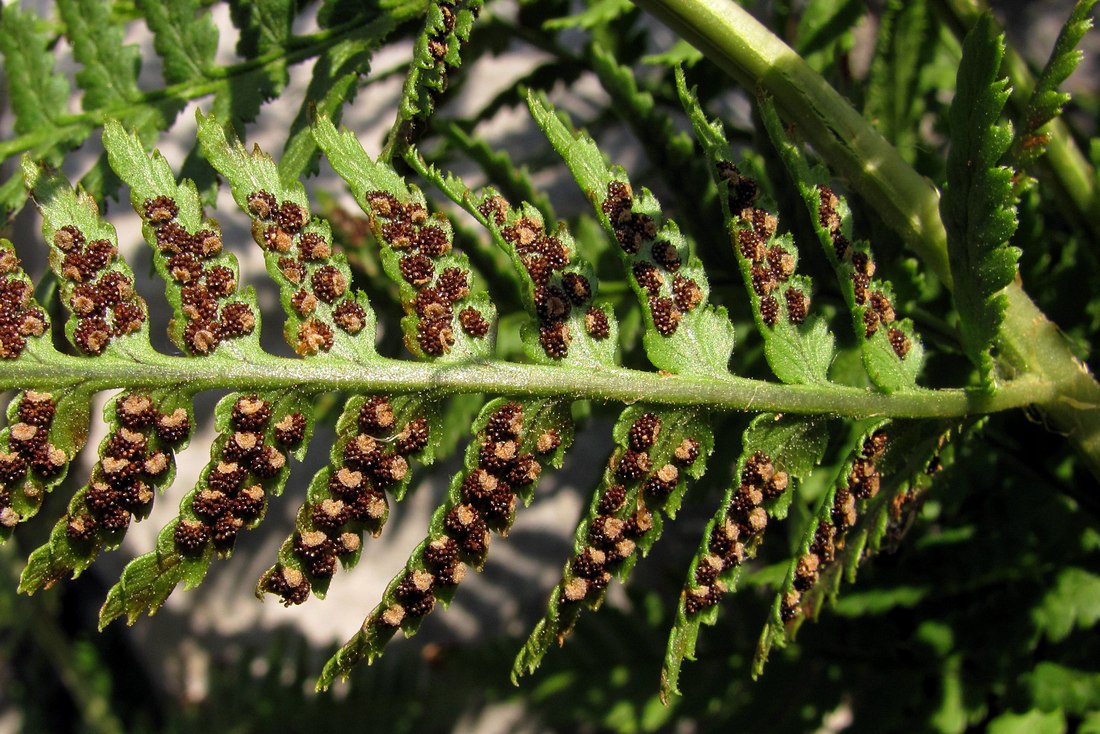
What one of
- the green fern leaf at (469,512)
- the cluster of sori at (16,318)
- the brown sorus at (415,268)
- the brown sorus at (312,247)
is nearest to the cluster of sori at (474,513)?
the green fern leaf at (469,512)

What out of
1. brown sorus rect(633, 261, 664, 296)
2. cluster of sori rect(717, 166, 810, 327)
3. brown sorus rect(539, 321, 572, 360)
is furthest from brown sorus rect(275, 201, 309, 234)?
cluster of sori rect(717, 166, 810, 327)

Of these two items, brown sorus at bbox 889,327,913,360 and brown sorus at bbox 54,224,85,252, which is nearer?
brown sorus at bbox 54,224,85,252

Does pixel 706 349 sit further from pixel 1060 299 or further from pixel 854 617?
pixel 854 617

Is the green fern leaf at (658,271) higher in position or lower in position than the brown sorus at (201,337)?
higher

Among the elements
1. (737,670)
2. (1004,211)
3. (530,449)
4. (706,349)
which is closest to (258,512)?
(530,449)

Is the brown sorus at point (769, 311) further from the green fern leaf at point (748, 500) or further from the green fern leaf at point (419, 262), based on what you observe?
the green fern leaf at point (419, 262)

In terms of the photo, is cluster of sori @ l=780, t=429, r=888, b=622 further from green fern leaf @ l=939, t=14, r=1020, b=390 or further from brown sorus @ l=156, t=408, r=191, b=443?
brown sorus @ l=156, t=408, r=191, b=443
